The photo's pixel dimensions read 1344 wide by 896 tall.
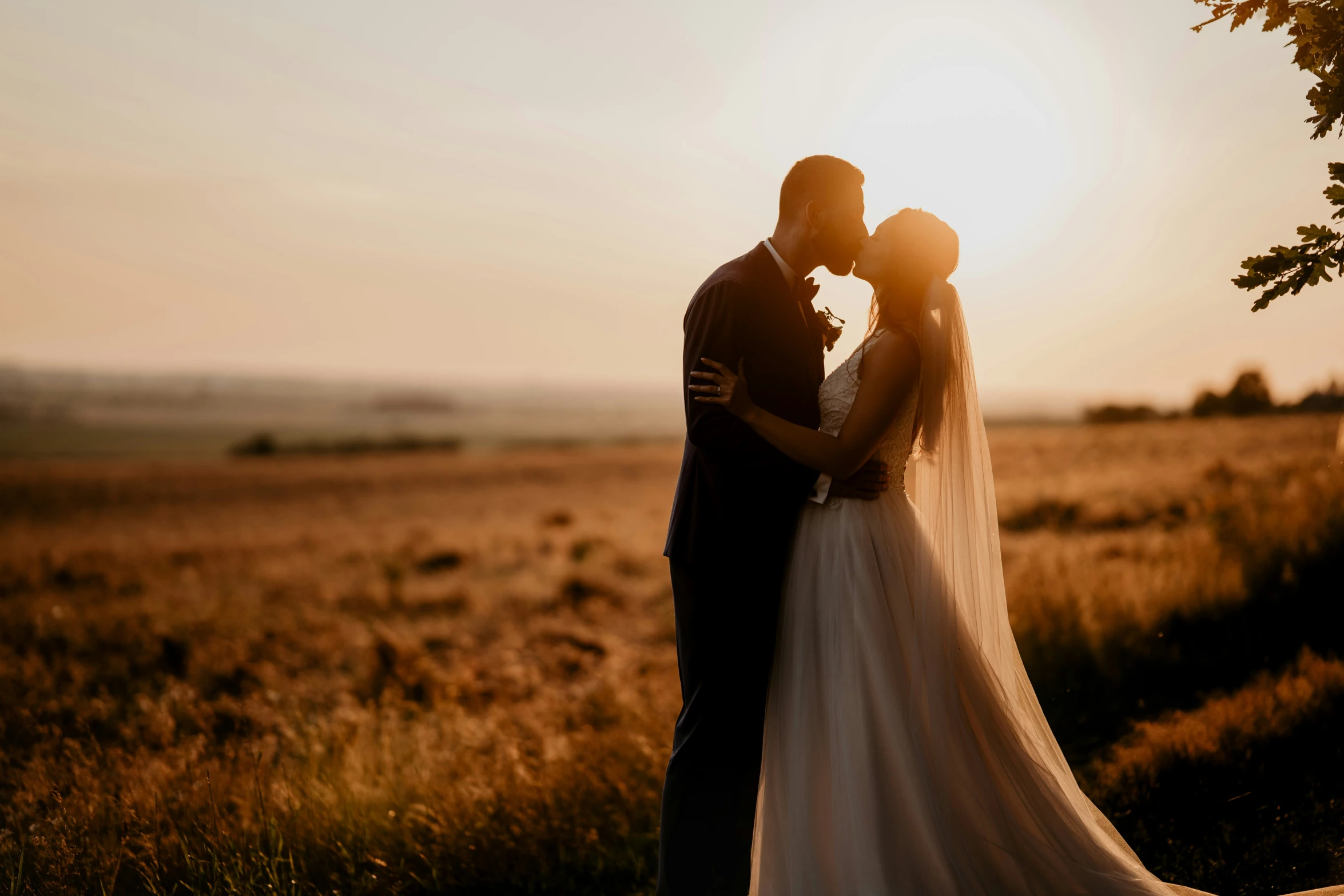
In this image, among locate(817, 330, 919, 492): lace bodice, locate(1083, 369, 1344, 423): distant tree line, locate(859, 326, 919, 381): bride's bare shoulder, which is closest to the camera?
locate(859, 326, 919, 381): bride's bare shoulder

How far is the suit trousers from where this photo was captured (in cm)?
410

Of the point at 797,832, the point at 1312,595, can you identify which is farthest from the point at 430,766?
the point at 1312,595

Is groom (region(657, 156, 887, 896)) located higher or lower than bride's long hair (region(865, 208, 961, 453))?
lower

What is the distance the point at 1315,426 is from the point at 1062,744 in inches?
945

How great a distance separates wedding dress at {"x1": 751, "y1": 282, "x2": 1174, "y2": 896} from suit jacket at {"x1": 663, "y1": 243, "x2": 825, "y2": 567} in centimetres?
11

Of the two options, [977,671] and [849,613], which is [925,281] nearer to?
[849,613]

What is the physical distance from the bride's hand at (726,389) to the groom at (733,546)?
4cm

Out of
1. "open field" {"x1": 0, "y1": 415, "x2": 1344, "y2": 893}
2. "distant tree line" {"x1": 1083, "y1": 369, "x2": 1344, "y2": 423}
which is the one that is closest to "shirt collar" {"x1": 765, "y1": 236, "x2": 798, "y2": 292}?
"open field" {"x1": 0, "y1": 415, "x2": 1344, "y2": 893}

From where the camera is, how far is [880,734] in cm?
372

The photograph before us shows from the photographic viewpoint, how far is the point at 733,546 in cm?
409

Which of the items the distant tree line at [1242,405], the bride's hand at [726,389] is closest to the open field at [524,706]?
the bride's hand at [726,389]

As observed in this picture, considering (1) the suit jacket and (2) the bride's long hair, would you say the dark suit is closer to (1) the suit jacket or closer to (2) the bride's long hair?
(1) the suit jacket

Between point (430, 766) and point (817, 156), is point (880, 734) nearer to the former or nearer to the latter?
point (817, 156)

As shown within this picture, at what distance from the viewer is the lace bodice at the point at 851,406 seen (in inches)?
158
